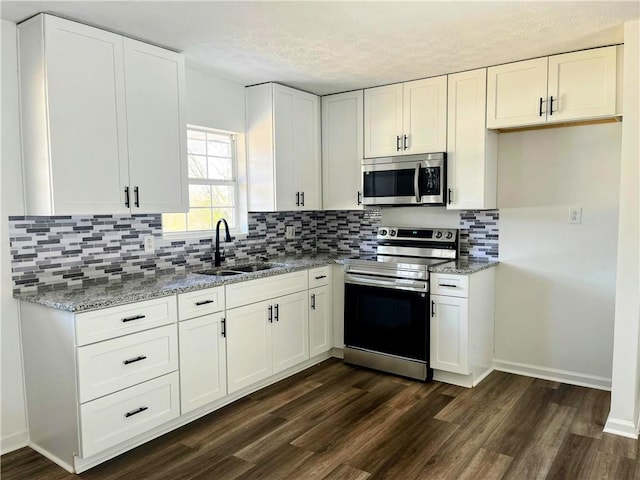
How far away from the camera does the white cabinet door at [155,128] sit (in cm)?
275

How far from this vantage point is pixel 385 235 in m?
4.21

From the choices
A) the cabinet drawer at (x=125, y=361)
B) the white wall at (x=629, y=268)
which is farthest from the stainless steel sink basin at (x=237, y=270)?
the white wall at (x=629, y=268)

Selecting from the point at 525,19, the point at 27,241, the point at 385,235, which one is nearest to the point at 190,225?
the point at 27,241

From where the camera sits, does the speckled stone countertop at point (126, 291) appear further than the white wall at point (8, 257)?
No

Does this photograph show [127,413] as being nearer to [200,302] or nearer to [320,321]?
[200,302]

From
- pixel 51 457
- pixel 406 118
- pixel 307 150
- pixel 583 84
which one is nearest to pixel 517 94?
pixel 583 84

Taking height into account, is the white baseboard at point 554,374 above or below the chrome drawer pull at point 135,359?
below

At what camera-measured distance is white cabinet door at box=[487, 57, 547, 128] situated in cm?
315

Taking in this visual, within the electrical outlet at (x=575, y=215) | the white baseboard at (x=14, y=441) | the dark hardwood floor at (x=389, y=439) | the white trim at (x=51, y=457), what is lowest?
the dark hardwood floor at (x=389, y=439)

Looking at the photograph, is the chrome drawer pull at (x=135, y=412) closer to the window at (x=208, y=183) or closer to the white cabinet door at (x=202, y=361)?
the white cabinet door at (x=202, y=361)

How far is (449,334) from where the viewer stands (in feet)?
11.2

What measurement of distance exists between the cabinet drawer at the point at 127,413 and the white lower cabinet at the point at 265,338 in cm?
47

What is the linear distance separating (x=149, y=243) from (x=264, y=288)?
0.83 metres

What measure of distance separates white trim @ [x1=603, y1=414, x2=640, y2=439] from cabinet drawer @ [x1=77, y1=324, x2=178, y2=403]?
2514 millimetres
